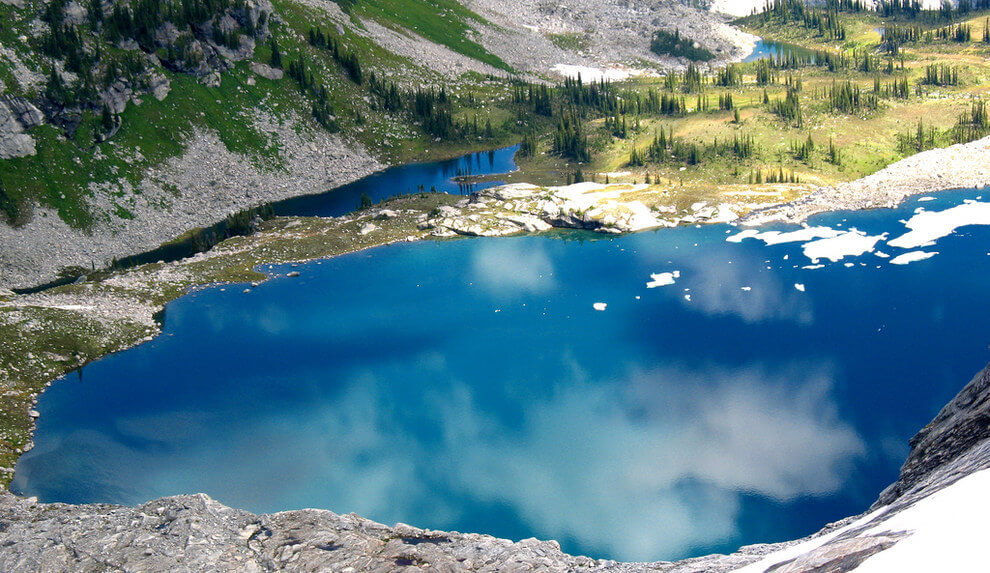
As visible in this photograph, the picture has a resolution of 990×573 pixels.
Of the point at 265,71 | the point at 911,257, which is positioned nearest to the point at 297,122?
the point at 265,71

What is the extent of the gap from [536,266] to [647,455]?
3812 cm

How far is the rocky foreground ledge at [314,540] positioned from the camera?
1412 inches

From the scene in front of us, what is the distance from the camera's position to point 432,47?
589 feet

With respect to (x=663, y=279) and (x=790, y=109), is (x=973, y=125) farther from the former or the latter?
(x=663, y=279)

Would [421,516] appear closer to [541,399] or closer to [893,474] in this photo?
[541,399]

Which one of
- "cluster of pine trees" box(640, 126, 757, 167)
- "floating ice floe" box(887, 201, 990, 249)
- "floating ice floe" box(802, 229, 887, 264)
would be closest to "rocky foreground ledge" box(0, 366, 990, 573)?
"floating ice floe" box(802, 229, 887, 264)

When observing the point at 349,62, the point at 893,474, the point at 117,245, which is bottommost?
the point at 893,474

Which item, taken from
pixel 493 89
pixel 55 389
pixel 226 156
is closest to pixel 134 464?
pixel 55 389

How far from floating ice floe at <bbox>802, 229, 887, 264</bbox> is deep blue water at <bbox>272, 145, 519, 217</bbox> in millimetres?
51973

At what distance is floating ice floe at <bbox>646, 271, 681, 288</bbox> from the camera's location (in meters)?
79.3

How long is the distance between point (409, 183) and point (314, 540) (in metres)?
90.8

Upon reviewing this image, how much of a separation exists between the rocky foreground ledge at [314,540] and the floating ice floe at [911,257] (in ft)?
136

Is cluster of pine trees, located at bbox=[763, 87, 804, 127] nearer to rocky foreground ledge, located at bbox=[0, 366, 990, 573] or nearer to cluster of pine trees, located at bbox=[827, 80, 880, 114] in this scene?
cluster of pine trees, located at bbox=[827, 80, 880, 114]

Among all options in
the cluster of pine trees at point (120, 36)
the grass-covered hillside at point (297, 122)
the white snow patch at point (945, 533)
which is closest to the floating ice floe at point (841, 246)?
the grass-covered hillside at point (297, 122)
